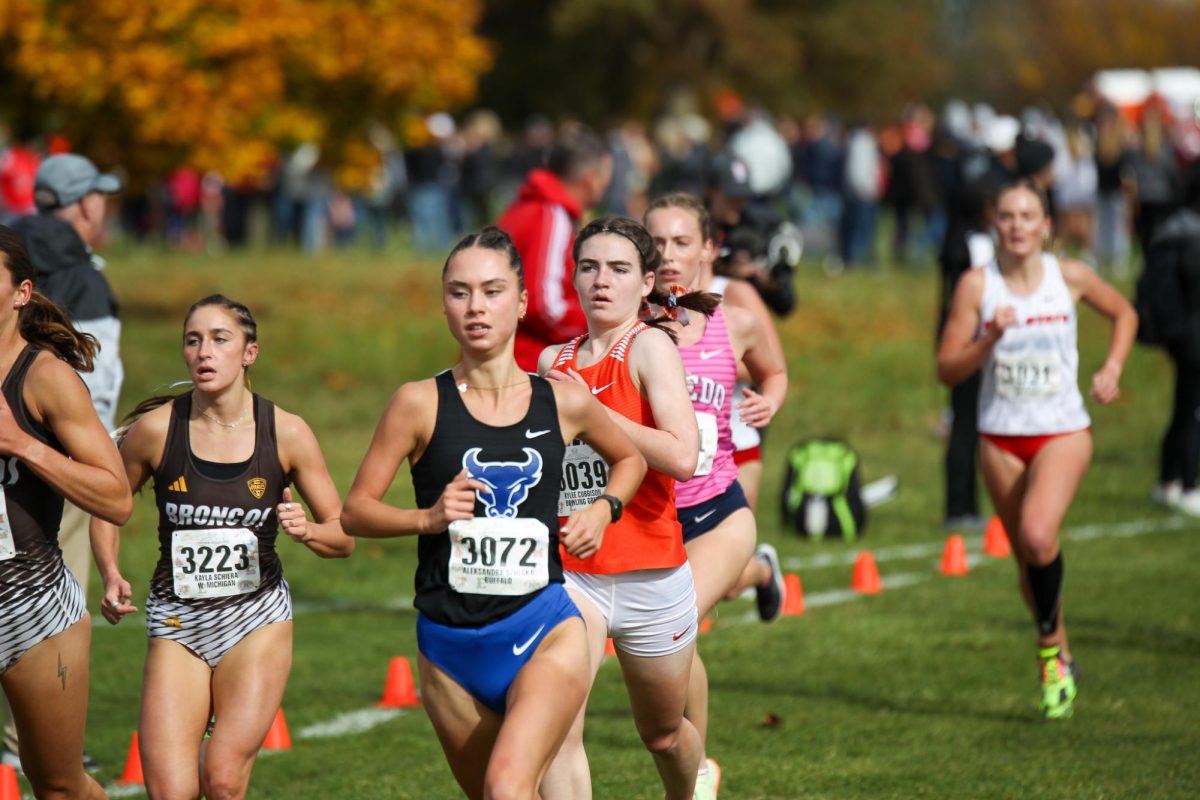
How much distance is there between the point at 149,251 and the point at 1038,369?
81.7 feet

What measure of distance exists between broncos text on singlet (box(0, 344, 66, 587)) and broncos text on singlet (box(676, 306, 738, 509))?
7.76 ft

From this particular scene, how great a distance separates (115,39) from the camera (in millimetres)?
20344

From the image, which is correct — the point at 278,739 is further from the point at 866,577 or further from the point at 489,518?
the point at 866,577

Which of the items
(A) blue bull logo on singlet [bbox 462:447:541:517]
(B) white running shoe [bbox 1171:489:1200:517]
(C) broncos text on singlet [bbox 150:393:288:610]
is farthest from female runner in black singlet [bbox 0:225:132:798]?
(B) white running shoe [bbox 1171:489:1200:517]

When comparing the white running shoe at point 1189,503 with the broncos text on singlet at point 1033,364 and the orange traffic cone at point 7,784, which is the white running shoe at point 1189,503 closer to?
the broncos text on singlet at point 1033,364

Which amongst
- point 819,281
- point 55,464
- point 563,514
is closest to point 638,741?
point 563,514

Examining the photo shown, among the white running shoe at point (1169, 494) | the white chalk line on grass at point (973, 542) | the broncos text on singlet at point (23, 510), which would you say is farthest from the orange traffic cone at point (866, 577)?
the broncos text on singlet at point (23, 510)

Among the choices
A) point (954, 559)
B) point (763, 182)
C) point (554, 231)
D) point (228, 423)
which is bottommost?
point (954, 559)

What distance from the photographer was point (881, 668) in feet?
29.6

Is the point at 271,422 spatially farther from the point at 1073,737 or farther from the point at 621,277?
the point at 1073,737

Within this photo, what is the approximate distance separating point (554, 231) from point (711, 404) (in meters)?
2.59

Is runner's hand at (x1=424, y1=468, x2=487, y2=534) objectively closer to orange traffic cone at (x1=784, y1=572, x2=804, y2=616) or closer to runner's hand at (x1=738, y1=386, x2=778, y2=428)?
runner's hand at (x1=738, y1=386, x2=778, y2=428)

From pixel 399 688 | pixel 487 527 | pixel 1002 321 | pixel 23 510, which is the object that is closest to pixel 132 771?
pixel 399 688

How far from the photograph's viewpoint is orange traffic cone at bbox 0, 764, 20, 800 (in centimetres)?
647
